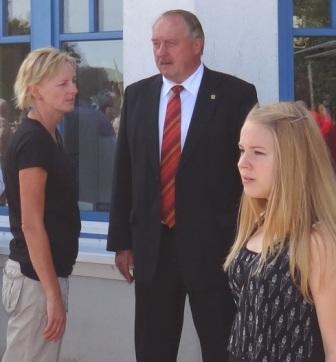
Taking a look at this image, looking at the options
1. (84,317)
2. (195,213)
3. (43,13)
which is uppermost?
(43,13)

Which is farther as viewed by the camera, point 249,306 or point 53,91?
point 53,91

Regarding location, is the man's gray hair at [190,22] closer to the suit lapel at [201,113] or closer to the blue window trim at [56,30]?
the suit lapel at [201,113]

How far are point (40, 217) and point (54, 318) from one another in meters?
0.42

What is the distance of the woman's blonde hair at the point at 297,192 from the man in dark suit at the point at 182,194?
4.42ft

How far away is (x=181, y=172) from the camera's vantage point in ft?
12.9

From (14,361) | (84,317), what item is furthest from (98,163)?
(14,361)

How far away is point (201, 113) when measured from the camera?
13.0ft

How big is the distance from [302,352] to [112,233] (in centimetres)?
183

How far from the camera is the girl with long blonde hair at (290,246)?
2.44 metres

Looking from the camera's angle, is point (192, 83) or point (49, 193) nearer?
point (49, 193)

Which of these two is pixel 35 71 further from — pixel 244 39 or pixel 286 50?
pixel 286 50

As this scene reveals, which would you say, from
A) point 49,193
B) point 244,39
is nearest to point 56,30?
point 244,39

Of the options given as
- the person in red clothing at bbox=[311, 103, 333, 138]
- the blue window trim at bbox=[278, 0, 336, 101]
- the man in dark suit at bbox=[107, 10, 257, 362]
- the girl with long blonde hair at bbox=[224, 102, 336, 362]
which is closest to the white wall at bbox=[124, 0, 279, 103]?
the blue window trim at bbox=[278, 0, 336, 101]

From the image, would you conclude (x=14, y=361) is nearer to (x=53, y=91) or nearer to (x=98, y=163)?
(x=53, y=91)
